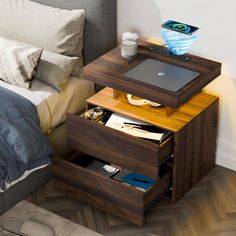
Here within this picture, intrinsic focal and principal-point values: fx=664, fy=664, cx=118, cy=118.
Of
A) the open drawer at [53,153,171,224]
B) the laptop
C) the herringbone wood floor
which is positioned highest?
the laptop

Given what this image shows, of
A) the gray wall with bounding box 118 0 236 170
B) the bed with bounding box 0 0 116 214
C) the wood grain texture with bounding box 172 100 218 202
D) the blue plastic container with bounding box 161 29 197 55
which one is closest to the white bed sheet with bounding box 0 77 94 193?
the bed with bounding box 0 0 116 214

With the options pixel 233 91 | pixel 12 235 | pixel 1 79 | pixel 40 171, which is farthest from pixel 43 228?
pixel 233 91

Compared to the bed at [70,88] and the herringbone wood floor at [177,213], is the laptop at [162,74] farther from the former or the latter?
the herringbone wood floor at [177,213]

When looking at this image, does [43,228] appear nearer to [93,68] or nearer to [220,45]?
[93,68]

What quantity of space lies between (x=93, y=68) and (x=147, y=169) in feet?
1.75

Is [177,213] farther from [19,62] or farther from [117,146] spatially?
[19,62]

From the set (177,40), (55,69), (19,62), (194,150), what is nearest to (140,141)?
(194,150)

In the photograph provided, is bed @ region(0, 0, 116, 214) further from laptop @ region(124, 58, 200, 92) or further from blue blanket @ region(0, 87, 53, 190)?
laptop @ region(124, 58, 200, 92)

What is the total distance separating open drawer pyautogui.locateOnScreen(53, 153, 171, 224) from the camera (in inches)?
116

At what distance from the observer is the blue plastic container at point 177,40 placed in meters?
3.08

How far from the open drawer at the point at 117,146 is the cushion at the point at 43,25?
1.52ft

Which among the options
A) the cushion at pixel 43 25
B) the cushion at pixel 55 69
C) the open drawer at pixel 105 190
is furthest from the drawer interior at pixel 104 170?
the cushion at pixel 43 25

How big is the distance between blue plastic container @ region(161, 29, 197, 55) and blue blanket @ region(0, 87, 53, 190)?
71 cm

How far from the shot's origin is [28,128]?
3.05 m
